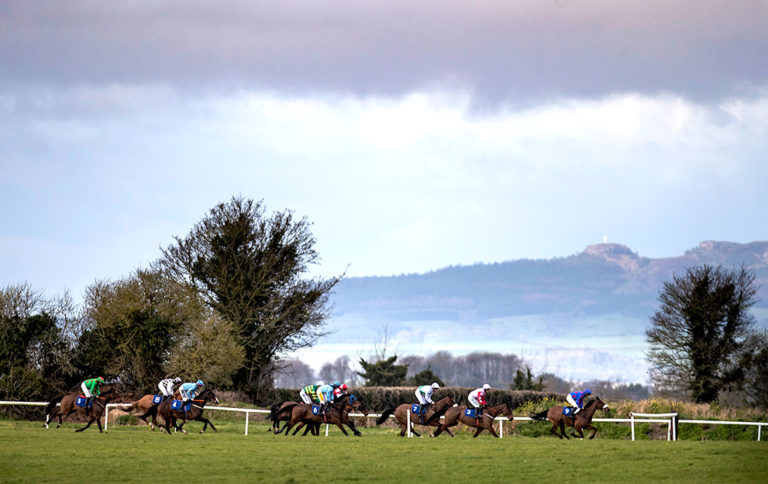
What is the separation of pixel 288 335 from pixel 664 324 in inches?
706

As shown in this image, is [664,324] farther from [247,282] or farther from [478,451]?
[478,451]

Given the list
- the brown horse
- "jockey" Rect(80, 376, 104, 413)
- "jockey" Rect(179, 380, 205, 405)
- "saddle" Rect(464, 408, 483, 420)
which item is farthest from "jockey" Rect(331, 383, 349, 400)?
"jockey" Rect(80, 376, 104, 413)

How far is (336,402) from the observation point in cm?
2570

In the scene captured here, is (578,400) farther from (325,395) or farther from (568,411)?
(325,395)

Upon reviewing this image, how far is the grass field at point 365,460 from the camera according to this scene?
1504 cm

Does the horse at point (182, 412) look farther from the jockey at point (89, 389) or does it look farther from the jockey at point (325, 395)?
the jockey at point (325, 395)

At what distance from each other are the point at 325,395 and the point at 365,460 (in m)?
7.93

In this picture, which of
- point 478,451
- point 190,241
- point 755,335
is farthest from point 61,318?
point 755,335

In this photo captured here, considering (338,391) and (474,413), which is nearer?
(474,413)

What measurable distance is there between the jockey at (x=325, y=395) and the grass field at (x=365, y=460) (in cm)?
265

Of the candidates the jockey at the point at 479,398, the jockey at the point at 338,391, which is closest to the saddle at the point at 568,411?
the jockey at the point at 479,398

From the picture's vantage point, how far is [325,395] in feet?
83.6

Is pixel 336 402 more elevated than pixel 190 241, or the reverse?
pixel 190 241

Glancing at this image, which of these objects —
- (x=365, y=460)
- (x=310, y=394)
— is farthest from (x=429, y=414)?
(x=365, y=460)
